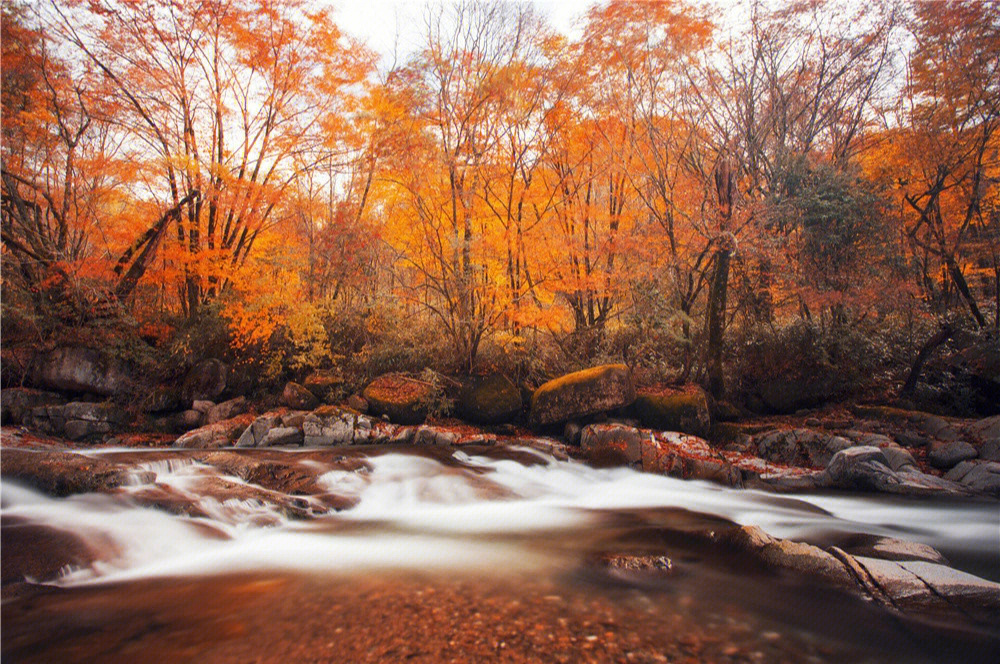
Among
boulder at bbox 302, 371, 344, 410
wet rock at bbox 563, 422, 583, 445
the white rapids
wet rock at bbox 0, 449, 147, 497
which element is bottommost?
the white rapids

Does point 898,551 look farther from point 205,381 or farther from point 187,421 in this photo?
point 205,381

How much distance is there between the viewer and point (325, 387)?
1088 centimetres

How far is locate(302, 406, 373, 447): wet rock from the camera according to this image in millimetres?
9422

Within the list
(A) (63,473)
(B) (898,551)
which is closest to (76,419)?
(A) (63,473)

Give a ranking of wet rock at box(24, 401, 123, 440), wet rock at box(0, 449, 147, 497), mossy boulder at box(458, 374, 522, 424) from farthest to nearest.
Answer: mossy boulder at box(458, 374, 522, 424) < wet rock at box(24, 401, 123, 440) < wet rock at box(0, 449, 147, 497)

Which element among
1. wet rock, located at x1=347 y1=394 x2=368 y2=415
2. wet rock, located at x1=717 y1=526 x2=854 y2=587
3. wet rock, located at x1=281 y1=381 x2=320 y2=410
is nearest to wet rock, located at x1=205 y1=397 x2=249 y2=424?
wet rock, located at x1=281 y1=381 x2=320 y2=410

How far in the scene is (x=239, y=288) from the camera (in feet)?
36.3

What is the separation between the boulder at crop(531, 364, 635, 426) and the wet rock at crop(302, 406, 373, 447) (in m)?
4.00

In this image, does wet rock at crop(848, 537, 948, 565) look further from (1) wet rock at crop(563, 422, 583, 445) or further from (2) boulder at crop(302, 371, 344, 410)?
(2) boulder at crop(302, 371, 344, 410)

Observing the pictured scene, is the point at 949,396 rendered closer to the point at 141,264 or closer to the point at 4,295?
the point at 141,264

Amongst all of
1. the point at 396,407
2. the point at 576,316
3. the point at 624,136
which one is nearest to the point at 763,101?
the point at 624,136

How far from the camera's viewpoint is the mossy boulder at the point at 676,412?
31.7 ft

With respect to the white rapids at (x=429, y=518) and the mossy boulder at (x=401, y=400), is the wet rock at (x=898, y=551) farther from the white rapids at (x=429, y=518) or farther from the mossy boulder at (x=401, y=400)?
the mossy boulder at (x=401, y=400)

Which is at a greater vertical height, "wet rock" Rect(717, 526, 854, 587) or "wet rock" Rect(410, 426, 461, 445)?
A: "wet rock" Rect(410, 426, 461, 445)
